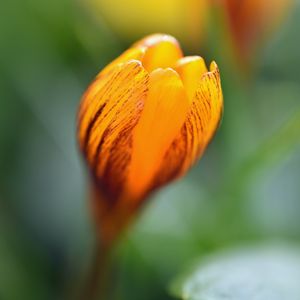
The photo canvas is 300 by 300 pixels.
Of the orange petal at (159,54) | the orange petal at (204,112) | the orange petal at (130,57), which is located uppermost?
the orange petal at (130,57)

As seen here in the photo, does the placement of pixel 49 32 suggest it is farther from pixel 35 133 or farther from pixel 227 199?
pixel 227 199

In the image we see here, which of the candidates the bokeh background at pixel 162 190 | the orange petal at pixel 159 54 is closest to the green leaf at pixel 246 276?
the bokeh background at pixel 162 190

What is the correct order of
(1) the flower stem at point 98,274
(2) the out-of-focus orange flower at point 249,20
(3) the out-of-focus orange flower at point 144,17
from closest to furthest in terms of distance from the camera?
(1) the flower stem at point 98,274, (2) the out-of-focus orange flower at point 249,20, (3) the out-of-focus orange flower at point 144,17

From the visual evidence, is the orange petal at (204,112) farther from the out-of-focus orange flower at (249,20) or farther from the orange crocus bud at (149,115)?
the out-of-focus orange flower at (249,20)

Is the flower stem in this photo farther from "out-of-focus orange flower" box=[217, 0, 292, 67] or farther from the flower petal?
"out-of-focus orange flower" box=[217, 0, 292, 67]

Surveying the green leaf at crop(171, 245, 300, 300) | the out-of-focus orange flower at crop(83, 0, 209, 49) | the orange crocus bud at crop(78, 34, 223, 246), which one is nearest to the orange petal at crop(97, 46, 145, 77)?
the orange crocus bud at crop(78, 34, 223, 246)

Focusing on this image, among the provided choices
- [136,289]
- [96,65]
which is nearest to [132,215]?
[136,289]
